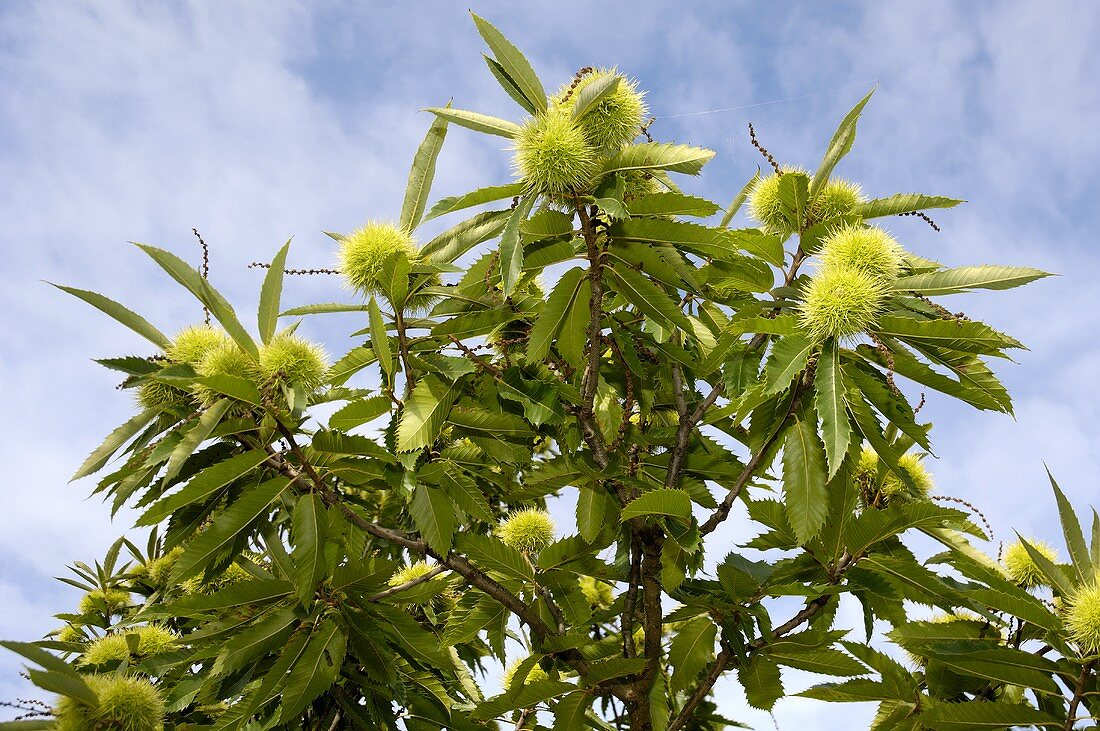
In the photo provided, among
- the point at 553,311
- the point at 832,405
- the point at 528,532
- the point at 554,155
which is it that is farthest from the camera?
the point at 528,532

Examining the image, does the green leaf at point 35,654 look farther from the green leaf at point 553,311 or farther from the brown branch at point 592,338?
the brown branch at point 592,338

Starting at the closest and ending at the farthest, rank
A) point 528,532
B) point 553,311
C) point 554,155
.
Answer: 1. point 554,155
2. point 553,311
3. point 528,532

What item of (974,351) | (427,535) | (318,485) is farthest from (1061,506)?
(318,485)

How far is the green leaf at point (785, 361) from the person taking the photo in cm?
209

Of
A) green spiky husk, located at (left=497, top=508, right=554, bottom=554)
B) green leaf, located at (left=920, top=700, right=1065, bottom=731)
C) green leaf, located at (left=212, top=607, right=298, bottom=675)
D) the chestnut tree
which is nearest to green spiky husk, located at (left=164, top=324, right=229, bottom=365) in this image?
the chestnut tree

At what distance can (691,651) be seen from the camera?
2734 mm

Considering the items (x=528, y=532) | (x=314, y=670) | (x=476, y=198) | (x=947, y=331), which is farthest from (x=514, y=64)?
(x=528, y=532)

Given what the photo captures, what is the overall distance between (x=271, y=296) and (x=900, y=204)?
1.86 metres

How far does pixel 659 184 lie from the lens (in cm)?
286

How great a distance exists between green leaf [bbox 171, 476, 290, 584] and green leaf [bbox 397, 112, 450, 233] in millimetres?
867

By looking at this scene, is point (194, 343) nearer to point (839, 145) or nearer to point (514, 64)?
point (514, 64)

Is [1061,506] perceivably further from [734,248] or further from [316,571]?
[316,571]

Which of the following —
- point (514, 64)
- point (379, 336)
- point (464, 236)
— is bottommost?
point (379, 336)

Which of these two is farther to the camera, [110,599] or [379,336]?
[110,599]
